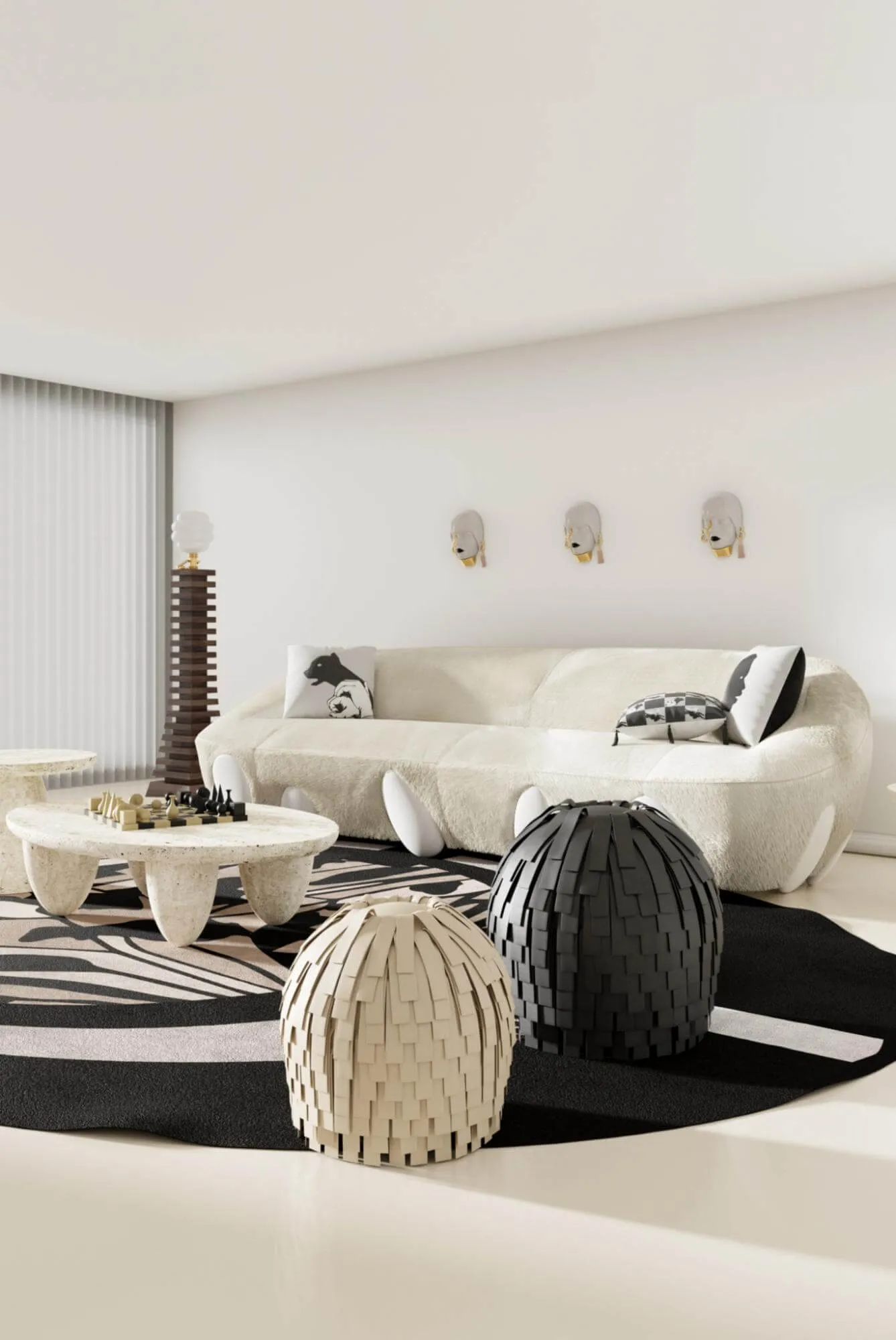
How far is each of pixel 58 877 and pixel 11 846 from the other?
0.51 meters

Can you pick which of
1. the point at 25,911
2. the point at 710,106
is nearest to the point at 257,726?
the point at 25,911

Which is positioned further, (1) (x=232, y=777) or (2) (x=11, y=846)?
(1) (x=232, y=777)

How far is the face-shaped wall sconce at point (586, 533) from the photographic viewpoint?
6004 mm

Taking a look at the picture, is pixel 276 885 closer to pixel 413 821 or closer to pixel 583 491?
pixel 413 821

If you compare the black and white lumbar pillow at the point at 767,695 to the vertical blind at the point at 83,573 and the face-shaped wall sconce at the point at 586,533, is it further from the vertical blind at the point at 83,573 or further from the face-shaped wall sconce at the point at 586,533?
the vertical blind at the point at 83,573

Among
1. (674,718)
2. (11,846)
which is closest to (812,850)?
(674,718)

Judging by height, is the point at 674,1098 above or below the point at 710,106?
below

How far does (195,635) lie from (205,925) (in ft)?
9.89

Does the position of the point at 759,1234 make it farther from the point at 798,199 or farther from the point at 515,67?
the point at 798,199

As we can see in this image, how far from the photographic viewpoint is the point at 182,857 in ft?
10.3

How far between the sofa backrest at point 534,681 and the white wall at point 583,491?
1.54 feet

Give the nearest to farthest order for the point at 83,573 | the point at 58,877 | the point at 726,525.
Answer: the point at 58,877, the point at 726,525, the point at 83,573

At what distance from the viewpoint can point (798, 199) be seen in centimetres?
415

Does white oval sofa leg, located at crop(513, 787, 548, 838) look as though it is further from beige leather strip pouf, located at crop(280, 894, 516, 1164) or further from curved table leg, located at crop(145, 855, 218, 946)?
beige leather strip pouf, located at crop(280, 894, 516, 1164)
